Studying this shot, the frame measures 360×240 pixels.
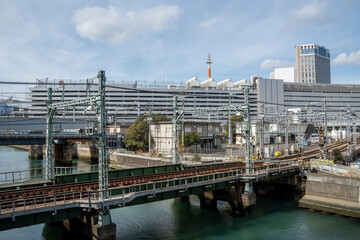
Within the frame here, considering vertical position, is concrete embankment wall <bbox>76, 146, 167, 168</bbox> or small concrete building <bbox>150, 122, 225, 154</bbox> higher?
small concrete building <bbox>150, 122, 225, 154</bbox>

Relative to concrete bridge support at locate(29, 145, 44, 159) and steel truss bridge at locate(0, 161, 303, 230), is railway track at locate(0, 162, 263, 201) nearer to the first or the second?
steel truss bridge at locate(0, 161, 303, 230)

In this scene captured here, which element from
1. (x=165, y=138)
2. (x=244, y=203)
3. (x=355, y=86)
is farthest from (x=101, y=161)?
(x=355, y=86)

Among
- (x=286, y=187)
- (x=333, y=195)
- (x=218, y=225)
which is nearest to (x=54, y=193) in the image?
(x=218, y=225)

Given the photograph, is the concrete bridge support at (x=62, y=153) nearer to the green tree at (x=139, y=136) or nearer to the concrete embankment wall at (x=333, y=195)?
the green tree at (x=139, y=136)

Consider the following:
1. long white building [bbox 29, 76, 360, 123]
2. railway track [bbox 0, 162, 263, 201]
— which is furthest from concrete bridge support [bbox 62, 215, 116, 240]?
long white building [bbox 29, 76, 360, 123]

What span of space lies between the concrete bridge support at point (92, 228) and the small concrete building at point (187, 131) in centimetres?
3945

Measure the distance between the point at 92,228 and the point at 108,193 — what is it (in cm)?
262

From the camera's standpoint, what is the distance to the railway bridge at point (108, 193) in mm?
17078

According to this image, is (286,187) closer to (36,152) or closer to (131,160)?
(131,160)

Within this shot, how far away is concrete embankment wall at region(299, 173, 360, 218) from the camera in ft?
92.9

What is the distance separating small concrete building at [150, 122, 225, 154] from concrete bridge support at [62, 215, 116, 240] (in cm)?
3945

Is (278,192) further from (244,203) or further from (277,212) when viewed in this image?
(244,203)

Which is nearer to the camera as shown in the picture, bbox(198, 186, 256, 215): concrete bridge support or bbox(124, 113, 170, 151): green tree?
bbox(198, 186, 256, 215): concrete bridge support

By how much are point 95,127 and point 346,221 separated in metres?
24.3
